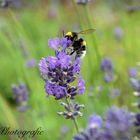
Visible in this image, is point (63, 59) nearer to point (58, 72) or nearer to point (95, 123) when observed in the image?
point (58, 72)

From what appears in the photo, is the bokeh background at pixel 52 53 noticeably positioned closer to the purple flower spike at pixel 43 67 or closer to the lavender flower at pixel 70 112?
the lavender flower at pixel 70 112

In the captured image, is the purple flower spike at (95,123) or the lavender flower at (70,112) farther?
the lavender flower at (70,112)

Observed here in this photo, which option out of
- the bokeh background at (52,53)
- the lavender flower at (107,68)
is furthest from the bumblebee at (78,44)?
the lavender flower at (107,68)

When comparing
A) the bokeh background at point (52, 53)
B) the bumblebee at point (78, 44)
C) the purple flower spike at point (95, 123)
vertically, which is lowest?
the bokeh background at point (52, 53)

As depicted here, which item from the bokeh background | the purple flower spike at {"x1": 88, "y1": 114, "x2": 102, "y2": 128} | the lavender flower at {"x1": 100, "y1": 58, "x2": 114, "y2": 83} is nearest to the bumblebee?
the bokeh background

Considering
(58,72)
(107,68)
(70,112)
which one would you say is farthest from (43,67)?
(107,68)

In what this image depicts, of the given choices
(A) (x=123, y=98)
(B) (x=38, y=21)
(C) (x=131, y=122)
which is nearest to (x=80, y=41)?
(C) (x=131, y=122)

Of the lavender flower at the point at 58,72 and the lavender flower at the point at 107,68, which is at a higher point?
the lavender flower at the point at 58,72

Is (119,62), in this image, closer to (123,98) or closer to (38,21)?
(123,98)
